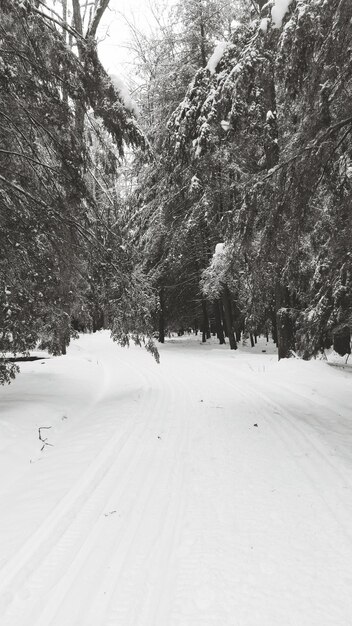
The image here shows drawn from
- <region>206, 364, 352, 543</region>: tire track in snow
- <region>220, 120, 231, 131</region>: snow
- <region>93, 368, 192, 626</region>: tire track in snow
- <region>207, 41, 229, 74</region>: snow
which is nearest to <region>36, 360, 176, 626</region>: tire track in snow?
<region>93, 368, 192, 626</region>: tire track in snow

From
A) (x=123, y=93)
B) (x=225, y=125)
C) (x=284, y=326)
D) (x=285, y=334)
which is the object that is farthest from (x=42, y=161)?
(x=285, y=334)

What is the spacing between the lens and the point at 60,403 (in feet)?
25.9

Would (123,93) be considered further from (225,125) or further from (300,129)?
(300,129)

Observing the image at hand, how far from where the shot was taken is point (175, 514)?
12.2ft

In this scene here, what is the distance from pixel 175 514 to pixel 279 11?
6011mm

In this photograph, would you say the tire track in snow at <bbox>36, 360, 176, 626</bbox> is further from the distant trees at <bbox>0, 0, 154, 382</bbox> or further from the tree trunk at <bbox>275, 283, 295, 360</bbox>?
the tree trunk at <bbox>275, 283, 295, 360</bbox>

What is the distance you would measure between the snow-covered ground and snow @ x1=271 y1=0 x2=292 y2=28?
18.1 ft

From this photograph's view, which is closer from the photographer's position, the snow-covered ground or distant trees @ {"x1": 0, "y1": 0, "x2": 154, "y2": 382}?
the snow-covered ground

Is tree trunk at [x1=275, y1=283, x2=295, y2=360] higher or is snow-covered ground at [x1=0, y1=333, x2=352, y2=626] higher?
tree trunk at [x1=275, y1=283, x2=295, y2=360]

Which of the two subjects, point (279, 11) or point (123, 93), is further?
point (123, 93)

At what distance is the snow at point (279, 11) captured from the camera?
519 cm

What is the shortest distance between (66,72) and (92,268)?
3252 millimetres

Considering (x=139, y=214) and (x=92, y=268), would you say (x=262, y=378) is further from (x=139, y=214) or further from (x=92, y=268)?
(x=139, y=214)

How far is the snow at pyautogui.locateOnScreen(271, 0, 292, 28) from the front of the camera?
17.0ft
